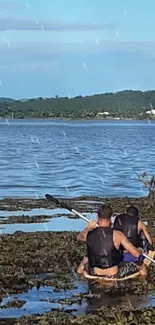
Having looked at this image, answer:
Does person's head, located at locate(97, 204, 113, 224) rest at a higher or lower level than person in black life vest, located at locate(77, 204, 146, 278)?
higher

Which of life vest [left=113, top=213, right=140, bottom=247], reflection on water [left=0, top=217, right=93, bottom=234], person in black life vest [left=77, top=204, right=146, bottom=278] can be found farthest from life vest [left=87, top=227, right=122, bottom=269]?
reflection on water [left=0, top=217, right=93, bottom=234]

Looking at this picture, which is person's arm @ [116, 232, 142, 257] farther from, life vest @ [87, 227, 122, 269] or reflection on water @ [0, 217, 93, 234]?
reflection on water @ [0, 217, 93, 234]

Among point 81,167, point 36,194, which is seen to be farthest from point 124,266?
point 81,167

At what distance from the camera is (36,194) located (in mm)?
36531

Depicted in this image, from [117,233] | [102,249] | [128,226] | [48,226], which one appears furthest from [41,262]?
[48,226]

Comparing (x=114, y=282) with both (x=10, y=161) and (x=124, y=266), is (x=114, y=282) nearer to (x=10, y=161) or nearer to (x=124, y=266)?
(x=124, y=266)

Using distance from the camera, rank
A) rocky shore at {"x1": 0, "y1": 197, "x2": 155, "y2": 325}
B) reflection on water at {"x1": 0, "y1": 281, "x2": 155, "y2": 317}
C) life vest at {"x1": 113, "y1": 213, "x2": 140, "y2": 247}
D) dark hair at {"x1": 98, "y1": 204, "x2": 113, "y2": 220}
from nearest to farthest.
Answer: rocky shore at {"x1": 0, "y1": 197, "x2": 155, "y2": 325}
reflection on water at {"x1": 0, "y1": 281, "x2": 155, "y2": 317}
dark hair at {"x1": 98, "y1": 204, "x2": 113, "y2": 220}
life vest at {"x1": 113, "y1": 213, "x2": 140, "y2": 247}

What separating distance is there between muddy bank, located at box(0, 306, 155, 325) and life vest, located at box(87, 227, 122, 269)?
97.9 inches

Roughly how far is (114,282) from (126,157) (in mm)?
56270

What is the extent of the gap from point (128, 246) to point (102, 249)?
1.73 feet

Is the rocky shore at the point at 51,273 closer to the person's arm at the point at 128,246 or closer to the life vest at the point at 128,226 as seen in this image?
the person's arm at the point at 128,246

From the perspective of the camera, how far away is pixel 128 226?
51.1 ft

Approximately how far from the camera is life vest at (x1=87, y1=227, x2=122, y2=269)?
A: 559 inches

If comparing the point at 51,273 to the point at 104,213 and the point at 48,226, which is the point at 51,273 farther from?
the point at 48,226
